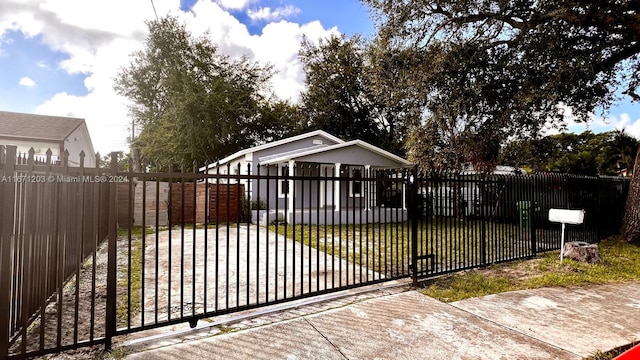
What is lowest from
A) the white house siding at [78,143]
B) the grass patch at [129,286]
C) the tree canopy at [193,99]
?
the grass patch at [129,286]

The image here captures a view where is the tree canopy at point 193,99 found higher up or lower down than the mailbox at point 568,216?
higher up

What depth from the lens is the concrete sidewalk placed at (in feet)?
9.41

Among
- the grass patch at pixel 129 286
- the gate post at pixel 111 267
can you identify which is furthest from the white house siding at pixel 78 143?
the gate post at pixel 111 267

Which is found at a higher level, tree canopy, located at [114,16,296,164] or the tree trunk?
tree canopy, located at [114,16,296,164]

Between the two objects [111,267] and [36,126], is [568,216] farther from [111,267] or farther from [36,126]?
[36,126]

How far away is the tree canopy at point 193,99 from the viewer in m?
22.7

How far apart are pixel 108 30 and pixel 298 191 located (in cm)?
937

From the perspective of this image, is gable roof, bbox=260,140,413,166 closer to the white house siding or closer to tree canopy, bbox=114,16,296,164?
tree canopy, bbox=114,16,296,164

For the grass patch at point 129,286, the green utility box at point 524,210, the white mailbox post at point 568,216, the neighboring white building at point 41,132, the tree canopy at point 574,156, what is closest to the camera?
the grass patch at point 129,286

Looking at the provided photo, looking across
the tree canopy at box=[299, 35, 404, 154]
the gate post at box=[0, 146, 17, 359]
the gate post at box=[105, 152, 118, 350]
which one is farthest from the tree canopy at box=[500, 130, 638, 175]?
the gate post at box=[0, 146, 17, 359]

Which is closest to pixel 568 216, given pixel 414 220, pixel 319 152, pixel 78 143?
pixel 414 220

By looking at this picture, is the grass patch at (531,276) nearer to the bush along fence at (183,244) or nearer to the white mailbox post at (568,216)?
the bush along fence at (183,244)

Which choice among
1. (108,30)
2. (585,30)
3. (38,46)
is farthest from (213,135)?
(585,30)

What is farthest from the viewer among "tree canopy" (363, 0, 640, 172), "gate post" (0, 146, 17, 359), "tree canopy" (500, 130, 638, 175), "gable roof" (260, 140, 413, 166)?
"gable roof" (260, 140, 413, 166)
